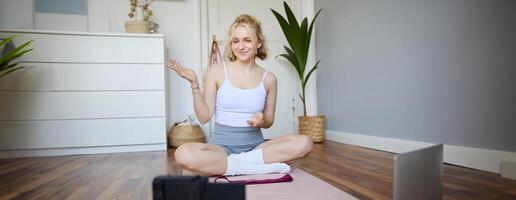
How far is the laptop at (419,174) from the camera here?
2.19 feet

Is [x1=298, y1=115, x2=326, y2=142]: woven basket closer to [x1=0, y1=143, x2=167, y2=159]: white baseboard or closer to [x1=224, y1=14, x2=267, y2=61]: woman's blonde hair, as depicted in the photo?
[x1=0, y1=143, x2=167, y2=159]: white baseboard

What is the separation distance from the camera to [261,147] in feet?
5.17

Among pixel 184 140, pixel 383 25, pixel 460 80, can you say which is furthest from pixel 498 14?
pixel 184 140

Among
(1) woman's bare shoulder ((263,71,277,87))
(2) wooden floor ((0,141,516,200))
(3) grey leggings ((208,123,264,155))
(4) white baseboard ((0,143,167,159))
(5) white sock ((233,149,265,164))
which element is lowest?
(4) white baseboard ((0,143,167,159))

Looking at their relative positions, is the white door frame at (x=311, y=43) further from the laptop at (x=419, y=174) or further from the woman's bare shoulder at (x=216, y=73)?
the laptop at (x=419, y=174)

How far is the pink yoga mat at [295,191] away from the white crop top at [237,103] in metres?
0.28

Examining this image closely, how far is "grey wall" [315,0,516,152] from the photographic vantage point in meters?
1.66

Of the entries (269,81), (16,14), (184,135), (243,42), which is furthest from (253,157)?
(16,14)

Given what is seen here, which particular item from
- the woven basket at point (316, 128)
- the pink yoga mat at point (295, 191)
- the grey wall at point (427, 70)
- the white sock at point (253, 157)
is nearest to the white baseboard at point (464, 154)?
the grey wall at point (427, 70)

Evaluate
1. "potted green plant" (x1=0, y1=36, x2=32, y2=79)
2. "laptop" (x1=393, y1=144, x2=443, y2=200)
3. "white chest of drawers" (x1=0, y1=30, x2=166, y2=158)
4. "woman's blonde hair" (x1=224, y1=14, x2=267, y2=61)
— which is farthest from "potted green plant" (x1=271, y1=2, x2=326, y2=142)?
"laptop" (x1=393, y1=144, x2=443, y2=200)

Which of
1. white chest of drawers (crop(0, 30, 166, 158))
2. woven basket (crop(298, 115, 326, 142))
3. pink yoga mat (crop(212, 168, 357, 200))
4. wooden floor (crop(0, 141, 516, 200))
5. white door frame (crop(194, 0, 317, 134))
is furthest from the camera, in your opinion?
white door frame (crop(194, 0, 317, 134))

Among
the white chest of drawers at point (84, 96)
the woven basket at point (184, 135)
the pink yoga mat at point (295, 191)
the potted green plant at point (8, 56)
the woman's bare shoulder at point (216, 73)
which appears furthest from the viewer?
the woven basket at point (184, 135)

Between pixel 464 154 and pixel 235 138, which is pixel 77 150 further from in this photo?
pixel 464 154

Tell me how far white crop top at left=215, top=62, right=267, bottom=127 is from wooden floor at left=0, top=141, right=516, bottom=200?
48cm
